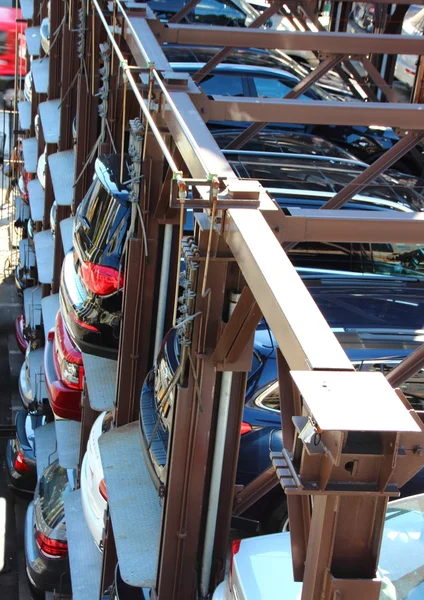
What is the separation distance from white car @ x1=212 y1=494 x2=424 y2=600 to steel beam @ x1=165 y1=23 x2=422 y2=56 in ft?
10.8

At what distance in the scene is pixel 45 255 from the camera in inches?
378

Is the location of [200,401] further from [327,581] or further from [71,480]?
[71,480]

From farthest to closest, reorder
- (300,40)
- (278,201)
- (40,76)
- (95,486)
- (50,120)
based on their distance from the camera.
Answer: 1. (40,76)
2. (50,120)
3. (278,201)
4. (300,40)
5. (95,486)

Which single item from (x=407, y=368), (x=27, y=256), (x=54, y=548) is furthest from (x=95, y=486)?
(x=27, y=256)

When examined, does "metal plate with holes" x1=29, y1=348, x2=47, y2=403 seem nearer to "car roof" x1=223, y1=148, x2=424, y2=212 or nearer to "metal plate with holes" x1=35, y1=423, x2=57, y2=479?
"metal plate with holes" x1=35, y1=423, x2=57, y2=479

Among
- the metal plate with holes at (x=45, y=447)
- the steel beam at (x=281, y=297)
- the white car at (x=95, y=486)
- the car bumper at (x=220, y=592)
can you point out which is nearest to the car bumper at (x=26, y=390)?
the metal plate with holes at (x=45, y=447)

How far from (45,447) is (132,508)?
200 inches

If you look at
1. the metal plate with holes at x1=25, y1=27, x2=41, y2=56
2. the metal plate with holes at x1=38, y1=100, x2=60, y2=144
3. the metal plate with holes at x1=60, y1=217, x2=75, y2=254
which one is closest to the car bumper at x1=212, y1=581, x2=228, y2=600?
the metal plate with holes at x1=60, y1=217, x2=75, y2=254

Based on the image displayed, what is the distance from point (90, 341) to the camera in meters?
5.55

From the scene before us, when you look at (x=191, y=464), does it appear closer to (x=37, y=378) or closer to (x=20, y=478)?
(x=37, y=378)

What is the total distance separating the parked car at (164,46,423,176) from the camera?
10.4 metres

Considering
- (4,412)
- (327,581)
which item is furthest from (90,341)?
(4,412)

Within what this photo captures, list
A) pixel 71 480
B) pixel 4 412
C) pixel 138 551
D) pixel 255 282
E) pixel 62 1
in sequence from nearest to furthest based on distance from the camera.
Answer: pixel 255 282
pixel 138 551
pixel 71 480
pixel 62 1
pixel 4 412

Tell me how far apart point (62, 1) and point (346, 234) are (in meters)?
7.35
